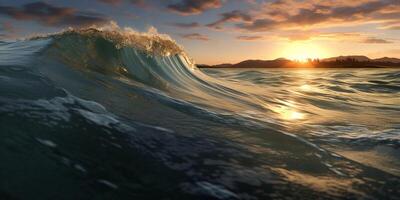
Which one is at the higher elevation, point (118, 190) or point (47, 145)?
point (47, 145)

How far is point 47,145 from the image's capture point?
100.0 inches

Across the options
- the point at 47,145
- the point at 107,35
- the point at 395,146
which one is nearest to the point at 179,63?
the point at 107,35

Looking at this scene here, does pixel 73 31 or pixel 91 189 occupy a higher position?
pixel 73 31

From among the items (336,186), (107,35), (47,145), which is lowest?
(336,186)

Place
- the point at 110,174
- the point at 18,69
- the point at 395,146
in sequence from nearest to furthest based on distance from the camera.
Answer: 1. the point at 110,174
2. the point at 395,146
3. the point at 18,69

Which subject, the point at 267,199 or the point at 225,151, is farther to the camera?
the point at 225,151

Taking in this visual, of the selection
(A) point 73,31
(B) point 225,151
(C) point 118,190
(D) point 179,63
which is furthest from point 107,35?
(C) point 118,190

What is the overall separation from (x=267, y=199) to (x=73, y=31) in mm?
6833

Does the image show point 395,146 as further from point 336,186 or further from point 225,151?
point 225,151

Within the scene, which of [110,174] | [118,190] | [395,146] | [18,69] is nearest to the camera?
[118,190]

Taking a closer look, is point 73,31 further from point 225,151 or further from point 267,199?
point 267,199

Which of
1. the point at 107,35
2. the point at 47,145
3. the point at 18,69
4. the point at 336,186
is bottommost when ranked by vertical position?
the point at 336,186

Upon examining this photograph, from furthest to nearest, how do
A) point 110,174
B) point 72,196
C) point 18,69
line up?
point 18,69 < point 110,174 < point 72,196

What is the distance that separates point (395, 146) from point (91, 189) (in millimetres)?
3140
